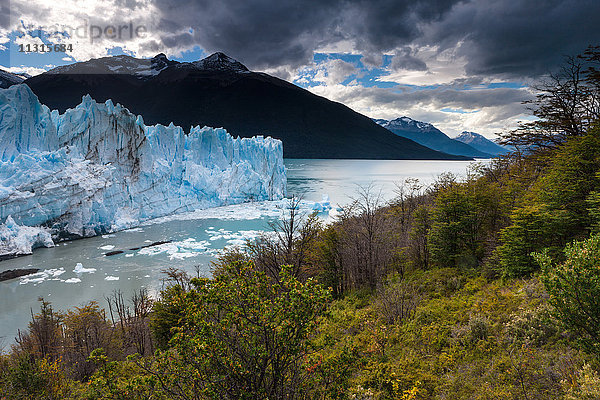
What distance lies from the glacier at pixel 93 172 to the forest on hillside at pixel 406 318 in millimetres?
14356

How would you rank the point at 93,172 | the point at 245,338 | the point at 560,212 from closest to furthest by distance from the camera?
the point at 245,338
the point at 560,212
the point at 93,172

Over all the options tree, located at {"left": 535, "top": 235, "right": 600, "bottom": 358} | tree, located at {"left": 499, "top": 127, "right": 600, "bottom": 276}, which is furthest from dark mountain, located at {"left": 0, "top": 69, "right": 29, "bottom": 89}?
tree, located at {"left": 535, "top": 235, "right": 600, "bottom": 358}

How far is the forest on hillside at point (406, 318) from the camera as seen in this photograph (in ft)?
11.7

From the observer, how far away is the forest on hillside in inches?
140

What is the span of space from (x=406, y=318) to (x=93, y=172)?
31.1 metres

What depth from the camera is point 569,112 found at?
11648 millimetres

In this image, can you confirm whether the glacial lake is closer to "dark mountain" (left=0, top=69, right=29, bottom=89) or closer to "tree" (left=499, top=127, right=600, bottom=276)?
"tree" (left=499, top=127, right=600, bottom=276)

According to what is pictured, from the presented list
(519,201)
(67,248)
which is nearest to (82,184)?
(67,248)

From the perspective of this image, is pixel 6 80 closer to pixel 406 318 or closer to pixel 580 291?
pixel 406 318

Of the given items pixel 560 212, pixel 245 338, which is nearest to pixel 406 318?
pixel 560 212

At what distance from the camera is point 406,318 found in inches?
328

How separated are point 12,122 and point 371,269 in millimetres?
32155

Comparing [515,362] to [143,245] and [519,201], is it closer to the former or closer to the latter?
[519,201]

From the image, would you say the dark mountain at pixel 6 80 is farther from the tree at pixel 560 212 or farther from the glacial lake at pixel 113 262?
the tree at pixel 560 212
